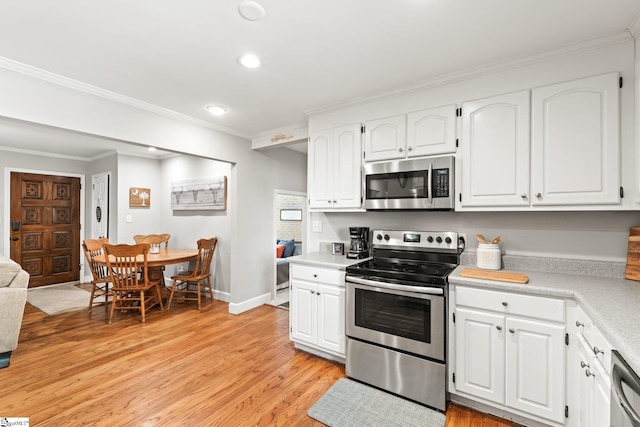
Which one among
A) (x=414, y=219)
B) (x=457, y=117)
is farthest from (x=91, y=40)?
(x=414, y=219)

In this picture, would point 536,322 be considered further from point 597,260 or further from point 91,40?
point 91,40

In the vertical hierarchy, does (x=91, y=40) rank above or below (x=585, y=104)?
above

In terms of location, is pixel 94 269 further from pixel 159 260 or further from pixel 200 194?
pixel 200 194

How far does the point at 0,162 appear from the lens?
16.4 ft

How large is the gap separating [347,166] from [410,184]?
655 mm

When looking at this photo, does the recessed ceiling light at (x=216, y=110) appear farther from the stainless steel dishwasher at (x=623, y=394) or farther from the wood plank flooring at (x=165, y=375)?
the stainless steel dishwasher at (x=623, y=394)

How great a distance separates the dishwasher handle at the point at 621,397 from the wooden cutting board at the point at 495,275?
81 centimetres

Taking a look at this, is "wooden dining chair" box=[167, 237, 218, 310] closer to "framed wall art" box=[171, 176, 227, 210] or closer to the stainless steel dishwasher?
"framed wall art" box=[171, 176, 227, 210]

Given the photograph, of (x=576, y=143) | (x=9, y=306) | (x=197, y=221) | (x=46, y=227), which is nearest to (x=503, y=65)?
(x=576, y=143)

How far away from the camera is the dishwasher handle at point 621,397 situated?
93 cm

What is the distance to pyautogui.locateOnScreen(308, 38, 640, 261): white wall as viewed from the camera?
182 centimetres

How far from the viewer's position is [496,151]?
2.19m

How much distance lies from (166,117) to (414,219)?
2.77m

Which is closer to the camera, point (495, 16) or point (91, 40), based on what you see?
point (495, 16)
